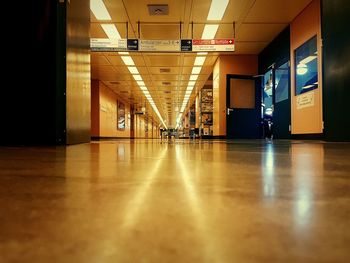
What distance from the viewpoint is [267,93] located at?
9.55 metres

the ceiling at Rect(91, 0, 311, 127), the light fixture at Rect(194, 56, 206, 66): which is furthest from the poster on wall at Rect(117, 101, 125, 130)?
the light fixture at Rect(194, 56, 206, 66)

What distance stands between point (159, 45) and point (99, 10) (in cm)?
143

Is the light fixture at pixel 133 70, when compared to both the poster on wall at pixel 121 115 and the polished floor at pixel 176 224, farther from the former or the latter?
the polished floor at pixel 176 224

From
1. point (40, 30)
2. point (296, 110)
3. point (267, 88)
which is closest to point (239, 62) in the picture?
point (267, 88)

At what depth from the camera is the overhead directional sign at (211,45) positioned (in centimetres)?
712

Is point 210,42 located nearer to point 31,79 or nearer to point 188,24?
point 188,24

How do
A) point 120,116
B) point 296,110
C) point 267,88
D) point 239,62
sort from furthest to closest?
point 120,116
point 239,62
point 267,88
point 296,110

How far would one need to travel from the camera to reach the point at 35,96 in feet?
12.0

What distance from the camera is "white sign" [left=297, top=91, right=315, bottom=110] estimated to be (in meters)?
6.30

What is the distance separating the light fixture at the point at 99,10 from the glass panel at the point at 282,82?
4.29 m

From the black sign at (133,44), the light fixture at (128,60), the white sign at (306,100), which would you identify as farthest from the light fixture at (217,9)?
the light fixture at (128,60)

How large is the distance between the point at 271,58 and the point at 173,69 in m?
3.82

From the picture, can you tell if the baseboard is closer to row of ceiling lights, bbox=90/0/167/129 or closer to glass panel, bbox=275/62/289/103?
glass panel, bbox=275/62/289/103

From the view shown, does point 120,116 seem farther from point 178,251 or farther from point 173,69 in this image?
point 178,251
